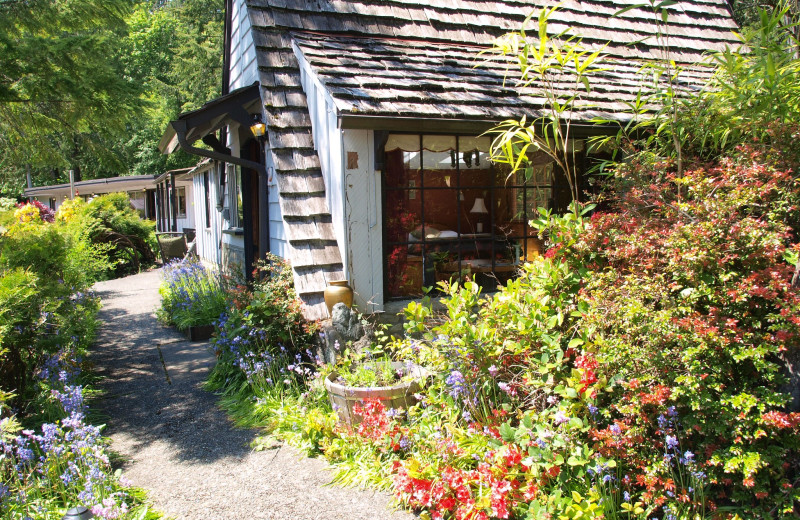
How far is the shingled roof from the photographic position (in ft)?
18.1

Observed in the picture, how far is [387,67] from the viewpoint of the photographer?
Result: 6117 mm

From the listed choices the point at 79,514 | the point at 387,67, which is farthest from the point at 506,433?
the point at 387,67

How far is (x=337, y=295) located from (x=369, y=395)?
1.33 metres

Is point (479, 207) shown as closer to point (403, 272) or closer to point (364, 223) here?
point (403, 272)

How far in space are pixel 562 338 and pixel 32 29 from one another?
8.30 m

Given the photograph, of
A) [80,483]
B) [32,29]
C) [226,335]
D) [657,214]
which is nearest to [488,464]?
[657,214]

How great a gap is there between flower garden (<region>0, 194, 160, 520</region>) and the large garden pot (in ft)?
4.59

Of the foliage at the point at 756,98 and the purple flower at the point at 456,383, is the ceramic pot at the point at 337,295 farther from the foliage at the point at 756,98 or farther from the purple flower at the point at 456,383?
the foliage at the point at 756,98

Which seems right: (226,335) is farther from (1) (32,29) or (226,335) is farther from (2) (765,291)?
(1) (32,29)

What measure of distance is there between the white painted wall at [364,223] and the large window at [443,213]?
0.51 ft

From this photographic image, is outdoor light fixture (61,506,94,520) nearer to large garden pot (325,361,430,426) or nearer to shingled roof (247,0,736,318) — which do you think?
large garden pot (325,361,430,426)

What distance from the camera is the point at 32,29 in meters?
7.93

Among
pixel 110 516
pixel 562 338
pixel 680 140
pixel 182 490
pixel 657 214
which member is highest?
pixel 680 140

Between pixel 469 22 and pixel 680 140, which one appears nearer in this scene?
pixel 680 140
